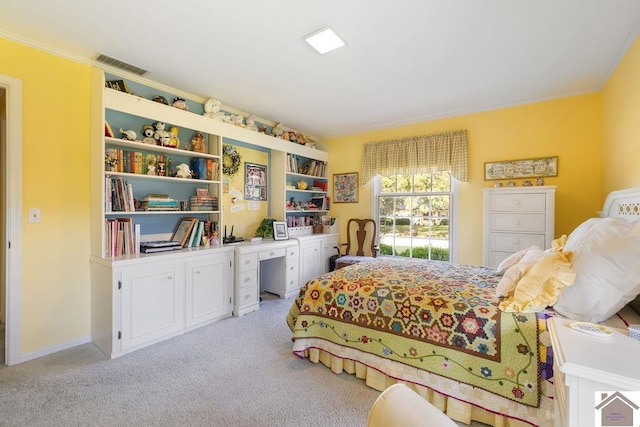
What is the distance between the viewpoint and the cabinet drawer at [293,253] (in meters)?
3.91

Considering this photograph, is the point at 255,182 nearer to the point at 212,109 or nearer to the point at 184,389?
the point at 212,109

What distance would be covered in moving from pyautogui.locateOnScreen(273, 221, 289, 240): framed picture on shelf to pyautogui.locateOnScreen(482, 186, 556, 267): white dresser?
2.51 m

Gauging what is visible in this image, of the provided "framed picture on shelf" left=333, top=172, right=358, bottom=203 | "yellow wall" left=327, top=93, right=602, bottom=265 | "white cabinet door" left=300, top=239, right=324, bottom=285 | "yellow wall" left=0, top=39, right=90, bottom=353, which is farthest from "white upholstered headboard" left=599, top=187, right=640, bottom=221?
"yellow wall" left=0, top=39, right=90, bottom=353

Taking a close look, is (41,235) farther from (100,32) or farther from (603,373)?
(603,373)

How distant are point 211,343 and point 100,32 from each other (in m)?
2.66

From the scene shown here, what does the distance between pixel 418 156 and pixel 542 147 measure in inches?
55.0

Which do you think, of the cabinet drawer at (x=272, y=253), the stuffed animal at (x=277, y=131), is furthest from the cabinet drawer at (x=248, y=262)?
the stuffed animal at (x=277, y=131)

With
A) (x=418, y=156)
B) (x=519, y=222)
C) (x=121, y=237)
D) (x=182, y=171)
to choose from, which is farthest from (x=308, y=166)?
(x=519, y=222)

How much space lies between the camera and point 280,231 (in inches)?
158

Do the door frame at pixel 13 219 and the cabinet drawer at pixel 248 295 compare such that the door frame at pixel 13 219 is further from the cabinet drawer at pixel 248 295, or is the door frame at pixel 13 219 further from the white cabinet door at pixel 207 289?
the cabinet drawer at pixel 248 295

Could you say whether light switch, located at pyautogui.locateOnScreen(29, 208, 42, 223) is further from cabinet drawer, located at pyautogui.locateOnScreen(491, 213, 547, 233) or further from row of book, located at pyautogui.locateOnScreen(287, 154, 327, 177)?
cabinet drawer, located at pyautogui.locateOnScreen(491, 213, 547, 233)

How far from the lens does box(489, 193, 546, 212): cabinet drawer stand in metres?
2.94

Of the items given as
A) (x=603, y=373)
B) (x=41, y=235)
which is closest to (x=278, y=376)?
(x=603, y=373)

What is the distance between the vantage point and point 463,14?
1.91m
